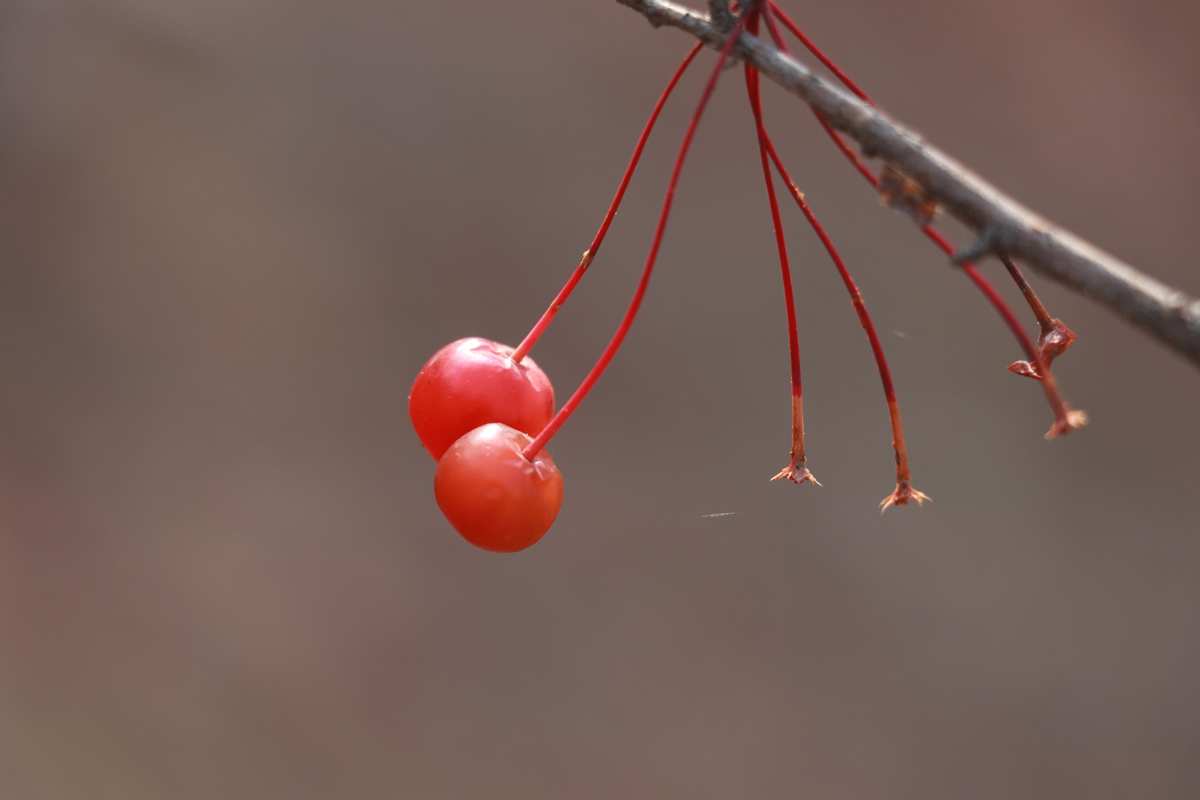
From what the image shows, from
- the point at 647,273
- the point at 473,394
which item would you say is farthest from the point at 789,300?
the point at 473,394

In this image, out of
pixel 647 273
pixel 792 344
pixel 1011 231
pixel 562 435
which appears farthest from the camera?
pixel 562 435

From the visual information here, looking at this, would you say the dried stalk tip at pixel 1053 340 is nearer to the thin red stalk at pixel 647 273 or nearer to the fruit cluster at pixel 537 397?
the fruit cluster at pixel 537 397

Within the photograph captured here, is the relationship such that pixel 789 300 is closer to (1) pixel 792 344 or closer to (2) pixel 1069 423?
(1) pixel 792 344

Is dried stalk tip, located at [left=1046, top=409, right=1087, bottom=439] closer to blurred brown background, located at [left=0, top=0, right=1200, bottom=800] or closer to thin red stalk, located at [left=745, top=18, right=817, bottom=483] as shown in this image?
thin red stalk, located at [left=745, top=18, right=817, bottom=483]

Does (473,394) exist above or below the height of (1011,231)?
above

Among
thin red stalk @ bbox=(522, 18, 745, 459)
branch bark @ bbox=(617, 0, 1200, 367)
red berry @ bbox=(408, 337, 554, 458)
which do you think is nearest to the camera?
branch bark @ bbox=(617, 0, 1200, 367)

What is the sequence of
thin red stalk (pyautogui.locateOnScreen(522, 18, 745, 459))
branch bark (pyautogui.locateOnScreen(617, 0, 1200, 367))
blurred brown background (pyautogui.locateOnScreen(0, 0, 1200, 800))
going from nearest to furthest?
branch bark (pyautogui.locateOnScreen(617, 0, 1200, 367))
thin red stalk (pyautogui.locateOnScreen(522, 18, 745, 459))
blurred brown background (pyautogui.locateOnScreen(0, 0, 1200, 800))

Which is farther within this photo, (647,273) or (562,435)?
(562,435)

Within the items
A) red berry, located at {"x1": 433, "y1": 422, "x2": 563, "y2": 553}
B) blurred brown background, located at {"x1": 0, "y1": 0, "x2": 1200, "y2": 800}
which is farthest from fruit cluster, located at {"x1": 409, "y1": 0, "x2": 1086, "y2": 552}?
blurred brown background, located at {"x1": 0, "y1": 0, "x2": 1200, "y2": 800}
